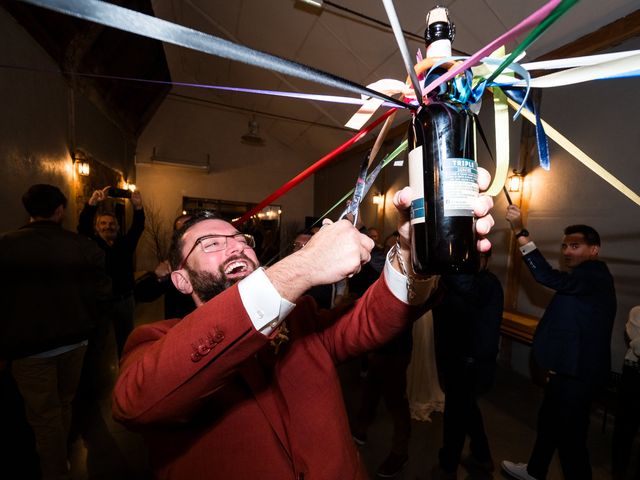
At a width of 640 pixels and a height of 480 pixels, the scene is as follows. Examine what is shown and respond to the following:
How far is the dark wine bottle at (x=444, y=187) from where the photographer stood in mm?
726

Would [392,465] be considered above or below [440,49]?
below

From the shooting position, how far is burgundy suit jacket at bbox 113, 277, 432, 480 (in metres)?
0.69

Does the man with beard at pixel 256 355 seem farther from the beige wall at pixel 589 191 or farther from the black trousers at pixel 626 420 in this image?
the beige wall at pixel 589 191

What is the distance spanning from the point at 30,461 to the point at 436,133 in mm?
3680

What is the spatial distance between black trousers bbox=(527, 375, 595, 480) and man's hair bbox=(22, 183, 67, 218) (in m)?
3.77

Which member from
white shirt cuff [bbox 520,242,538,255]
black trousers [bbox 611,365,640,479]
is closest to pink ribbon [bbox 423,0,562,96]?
white shirt cuff [bbox 520,242,538,255]

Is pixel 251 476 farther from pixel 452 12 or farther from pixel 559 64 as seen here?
pixel 452 12

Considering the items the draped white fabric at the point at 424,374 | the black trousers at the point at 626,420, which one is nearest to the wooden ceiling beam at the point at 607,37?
the black trousers at the point at 626,420

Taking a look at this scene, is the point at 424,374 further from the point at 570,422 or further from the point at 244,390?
the point at 244,390

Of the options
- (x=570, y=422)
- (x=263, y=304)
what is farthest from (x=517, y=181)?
(x=263, y=304)

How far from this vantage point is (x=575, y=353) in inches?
85.1

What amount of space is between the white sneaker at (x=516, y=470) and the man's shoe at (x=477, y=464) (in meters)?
0.09

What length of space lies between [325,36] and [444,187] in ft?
18.1

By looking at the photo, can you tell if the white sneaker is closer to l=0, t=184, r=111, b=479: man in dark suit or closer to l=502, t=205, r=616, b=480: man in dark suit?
l=502, t=205, r=616, b=480: man in dark suit
